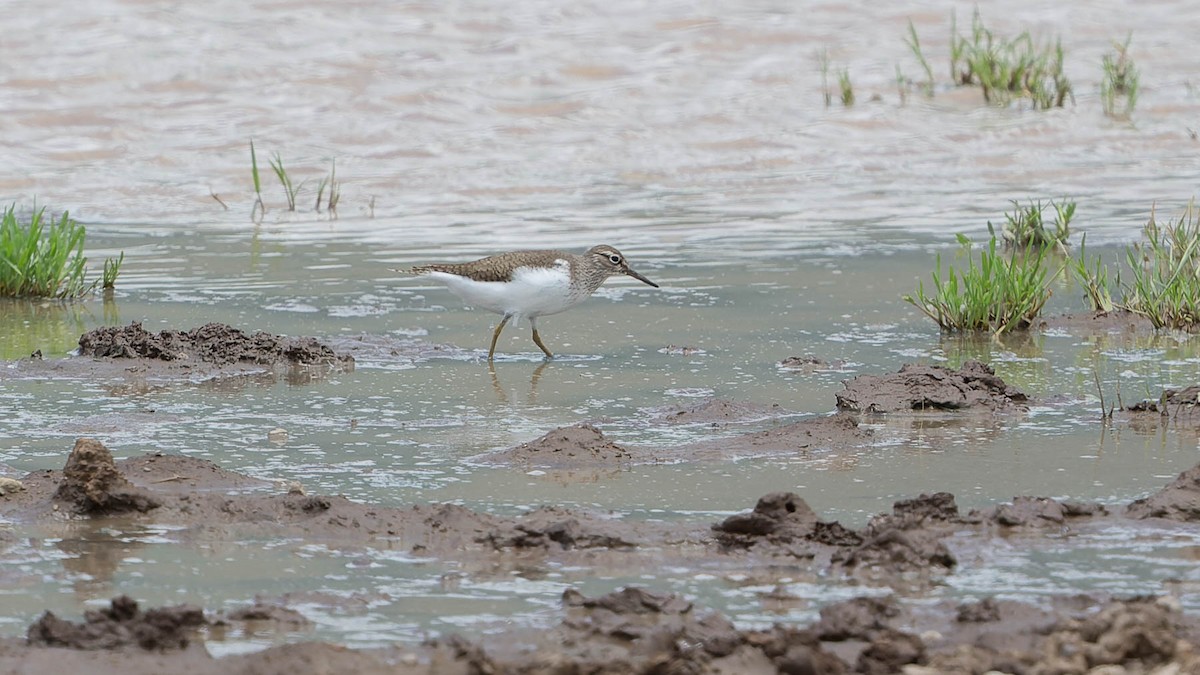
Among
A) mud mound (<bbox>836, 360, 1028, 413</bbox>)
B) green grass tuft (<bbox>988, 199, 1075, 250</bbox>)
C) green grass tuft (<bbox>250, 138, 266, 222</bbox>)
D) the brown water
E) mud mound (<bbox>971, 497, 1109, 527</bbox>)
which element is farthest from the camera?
green grass tuft (<bbox>250, 138, 266, 222</bbox>)

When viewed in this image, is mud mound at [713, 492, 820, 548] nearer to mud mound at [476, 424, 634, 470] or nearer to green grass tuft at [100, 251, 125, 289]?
mud mound at [476, 424, 634, 470]

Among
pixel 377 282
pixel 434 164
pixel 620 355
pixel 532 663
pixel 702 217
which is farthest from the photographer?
pixel 434 164

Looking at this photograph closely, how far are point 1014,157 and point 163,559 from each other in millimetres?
12889

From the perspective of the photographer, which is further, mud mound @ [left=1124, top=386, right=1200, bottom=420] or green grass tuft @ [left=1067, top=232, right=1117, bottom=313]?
green grass tuft @ [left=1067, top=232, right=1117, bottom=313]

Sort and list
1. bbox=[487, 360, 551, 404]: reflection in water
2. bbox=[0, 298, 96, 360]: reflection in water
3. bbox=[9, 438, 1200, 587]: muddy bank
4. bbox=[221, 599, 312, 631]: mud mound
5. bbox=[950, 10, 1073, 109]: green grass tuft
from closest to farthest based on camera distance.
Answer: bbox=[221, 599, 312, 631]: mud mound
bbox=[9, 438, 1200, 587]: muddy bank
bbox=[487, 360, 551, 404]: reflection in water
bbox=[0, 298, 96, 360]: reflection in water
bbox=[950, 10, 1073, 109]: green grass tuft

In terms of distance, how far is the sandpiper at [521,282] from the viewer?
995 centimetres

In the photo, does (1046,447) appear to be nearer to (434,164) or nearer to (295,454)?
(295,454)

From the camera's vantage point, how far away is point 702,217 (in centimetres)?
1473

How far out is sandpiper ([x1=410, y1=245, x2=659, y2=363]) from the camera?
32.6 ft

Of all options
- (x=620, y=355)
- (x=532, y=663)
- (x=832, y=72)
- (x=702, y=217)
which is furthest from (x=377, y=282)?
(x=832, y=72)

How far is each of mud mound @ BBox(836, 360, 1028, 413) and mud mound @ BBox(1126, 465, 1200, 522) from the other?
1.76 meters

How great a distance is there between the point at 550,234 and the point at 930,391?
6.07 m

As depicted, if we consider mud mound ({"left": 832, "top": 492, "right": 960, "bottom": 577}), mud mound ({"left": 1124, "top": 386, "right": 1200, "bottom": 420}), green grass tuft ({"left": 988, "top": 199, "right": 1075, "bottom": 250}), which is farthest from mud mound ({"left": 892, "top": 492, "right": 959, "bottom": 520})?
green grass tuft ({"left": 988, "top": 199, "right": 1075, "bottom": 250})

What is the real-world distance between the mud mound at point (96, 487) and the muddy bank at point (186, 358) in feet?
8.60
